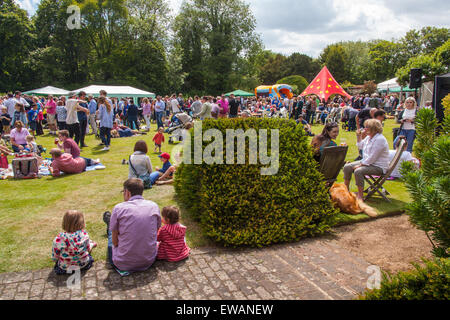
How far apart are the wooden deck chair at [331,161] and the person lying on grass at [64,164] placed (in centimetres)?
674

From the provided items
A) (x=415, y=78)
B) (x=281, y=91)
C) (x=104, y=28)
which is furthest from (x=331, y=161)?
(x=104, y=28)

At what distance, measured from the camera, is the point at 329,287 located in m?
3.34

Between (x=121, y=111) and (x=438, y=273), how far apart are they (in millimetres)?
22378

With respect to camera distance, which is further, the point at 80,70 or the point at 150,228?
the point at 80,70

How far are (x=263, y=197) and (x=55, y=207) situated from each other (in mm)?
4203

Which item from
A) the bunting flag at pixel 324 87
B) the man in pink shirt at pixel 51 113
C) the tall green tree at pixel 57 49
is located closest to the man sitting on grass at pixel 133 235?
the man in pink shirt at pixel 51 113

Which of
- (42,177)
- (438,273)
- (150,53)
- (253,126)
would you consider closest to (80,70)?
(150,53)

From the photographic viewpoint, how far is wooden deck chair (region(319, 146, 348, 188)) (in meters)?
5.58

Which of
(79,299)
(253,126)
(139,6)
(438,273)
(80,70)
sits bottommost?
(79,299)

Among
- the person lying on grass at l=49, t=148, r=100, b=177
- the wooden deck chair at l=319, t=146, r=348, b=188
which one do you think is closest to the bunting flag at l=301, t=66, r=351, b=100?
the person lying on grass at l=49, t=148, r=100, b=177

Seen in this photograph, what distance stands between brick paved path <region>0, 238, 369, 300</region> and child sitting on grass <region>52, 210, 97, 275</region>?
126 mm

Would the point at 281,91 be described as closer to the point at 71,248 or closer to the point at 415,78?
the point at 415,78

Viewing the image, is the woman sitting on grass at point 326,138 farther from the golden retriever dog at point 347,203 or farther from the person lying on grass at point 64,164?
the person lying on grass at point 64,164
